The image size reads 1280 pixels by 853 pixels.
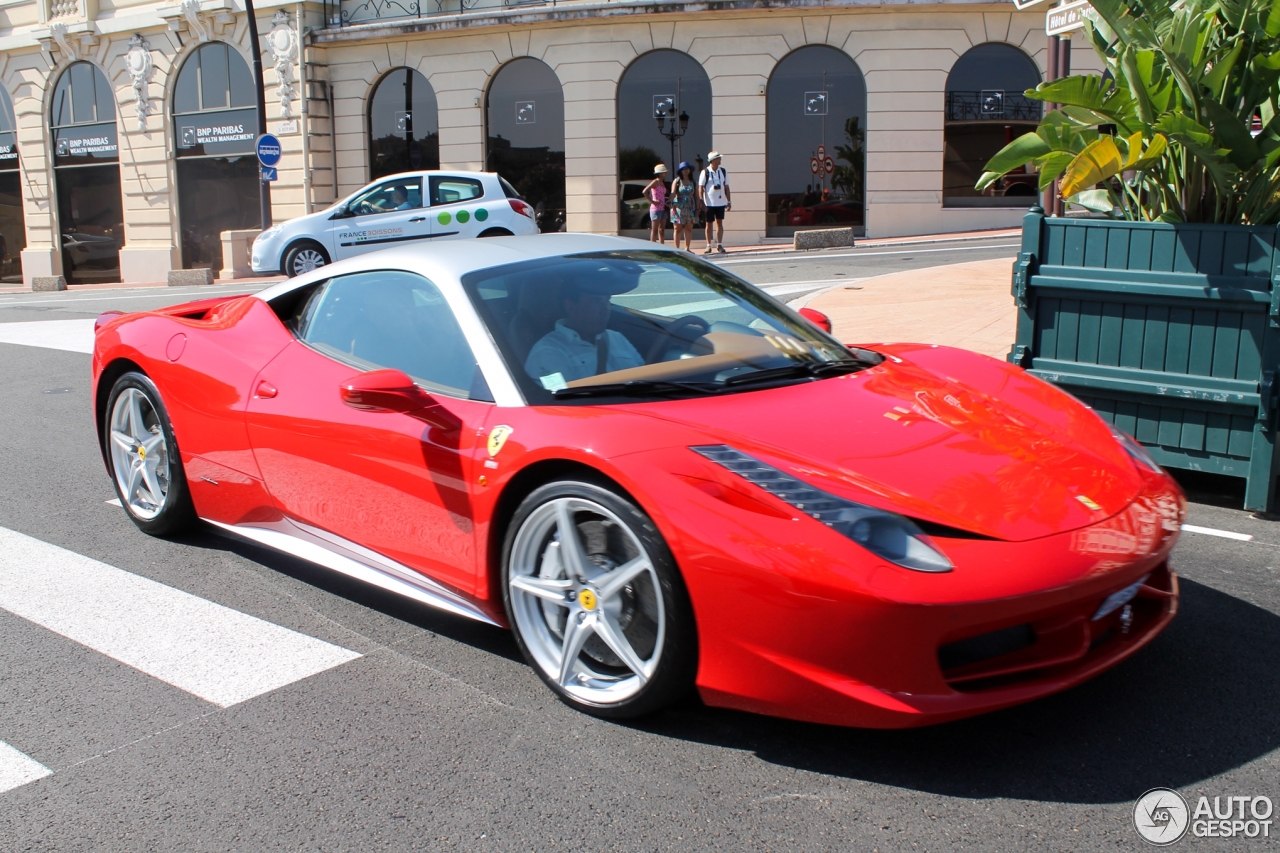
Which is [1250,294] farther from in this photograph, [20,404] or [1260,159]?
[20,404]

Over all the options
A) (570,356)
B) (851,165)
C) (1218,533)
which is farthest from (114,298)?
(1218,533)

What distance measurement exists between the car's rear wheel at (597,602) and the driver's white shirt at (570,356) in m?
0.47

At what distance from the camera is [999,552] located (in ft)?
9.07

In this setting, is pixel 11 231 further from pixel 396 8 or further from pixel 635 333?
pixel 635 333

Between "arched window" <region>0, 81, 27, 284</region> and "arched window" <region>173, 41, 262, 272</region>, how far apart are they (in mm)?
7803

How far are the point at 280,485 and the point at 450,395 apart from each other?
920 mm

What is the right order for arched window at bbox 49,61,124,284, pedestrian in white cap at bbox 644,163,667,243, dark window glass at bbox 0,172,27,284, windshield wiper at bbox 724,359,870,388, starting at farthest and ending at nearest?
dark window glass at bbox 0,172,27,284 → arched window at bbox 49,61,124,284 → pedestrian in white cap at bbox 644,163,667,243 → windshield wiper at bbox 724,359,870,388

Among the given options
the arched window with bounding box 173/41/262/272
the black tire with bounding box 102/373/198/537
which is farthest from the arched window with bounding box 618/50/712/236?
the black tire with bounding box 102/373/198/537

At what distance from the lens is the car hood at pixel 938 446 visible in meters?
2.92

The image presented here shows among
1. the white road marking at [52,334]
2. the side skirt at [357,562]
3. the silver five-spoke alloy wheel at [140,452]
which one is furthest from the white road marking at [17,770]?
the white road marking at [52,334]

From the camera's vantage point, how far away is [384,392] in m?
3.47

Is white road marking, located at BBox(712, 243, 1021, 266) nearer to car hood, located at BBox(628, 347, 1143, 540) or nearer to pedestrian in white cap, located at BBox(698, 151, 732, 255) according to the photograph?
pedestrian in white cap, located at BBox(698, 151, 732, 255)

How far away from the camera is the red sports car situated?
2.75 m

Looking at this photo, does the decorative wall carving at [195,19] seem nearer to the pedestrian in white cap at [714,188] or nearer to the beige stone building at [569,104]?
the beige stone building at [569,104]
